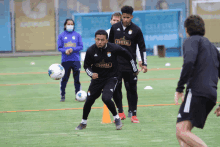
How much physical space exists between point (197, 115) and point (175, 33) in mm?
23543

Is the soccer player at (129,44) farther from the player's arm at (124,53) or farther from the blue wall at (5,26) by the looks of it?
the blue wall at (5,26)

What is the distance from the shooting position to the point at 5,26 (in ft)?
103

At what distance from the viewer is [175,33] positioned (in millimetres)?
27062

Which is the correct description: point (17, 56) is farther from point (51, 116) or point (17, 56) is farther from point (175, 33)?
point (51, 116)

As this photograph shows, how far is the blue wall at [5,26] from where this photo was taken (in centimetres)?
3144

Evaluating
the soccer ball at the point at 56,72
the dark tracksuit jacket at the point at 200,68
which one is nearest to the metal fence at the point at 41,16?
the soccer ball at the point at 56,72

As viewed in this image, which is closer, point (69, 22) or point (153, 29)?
point (69, 22)

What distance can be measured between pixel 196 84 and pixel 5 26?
29255 mm

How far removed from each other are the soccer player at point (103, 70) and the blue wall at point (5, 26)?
26270mm

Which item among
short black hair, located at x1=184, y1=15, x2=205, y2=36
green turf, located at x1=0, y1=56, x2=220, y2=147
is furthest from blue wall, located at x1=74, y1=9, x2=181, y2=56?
short black hair, located at x1=184, y1=15, x2=205, y2=36

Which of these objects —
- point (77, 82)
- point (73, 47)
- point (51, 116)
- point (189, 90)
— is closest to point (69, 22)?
point (73, 47)

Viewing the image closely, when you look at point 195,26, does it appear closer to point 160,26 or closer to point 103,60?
point 103,60

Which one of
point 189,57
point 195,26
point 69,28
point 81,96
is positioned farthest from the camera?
point 69,28

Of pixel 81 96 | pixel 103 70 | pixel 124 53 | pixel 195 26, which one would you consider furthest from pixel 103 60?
pixel 81 96
